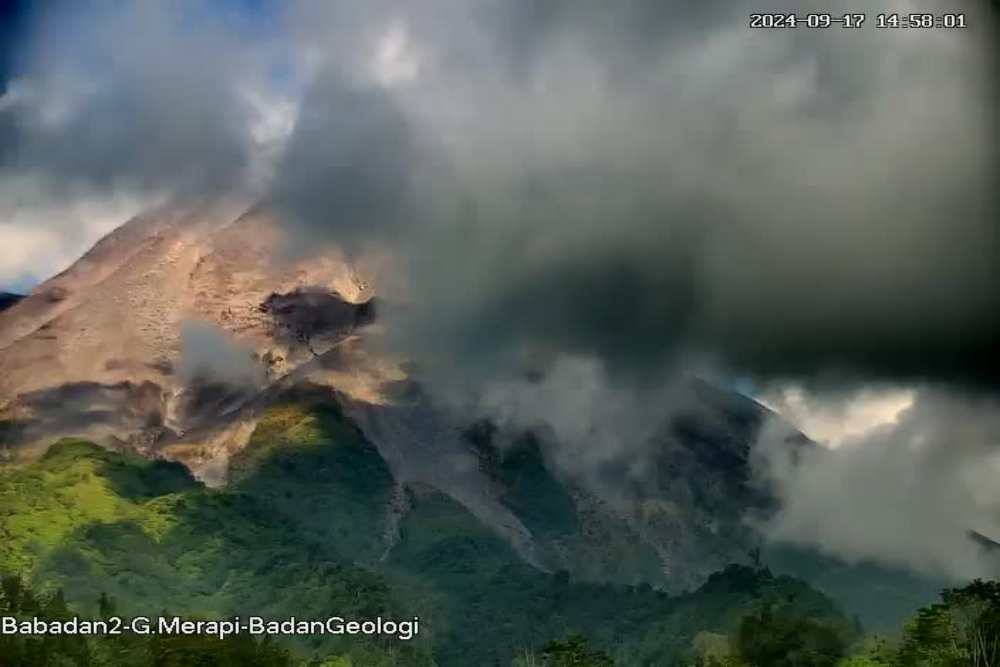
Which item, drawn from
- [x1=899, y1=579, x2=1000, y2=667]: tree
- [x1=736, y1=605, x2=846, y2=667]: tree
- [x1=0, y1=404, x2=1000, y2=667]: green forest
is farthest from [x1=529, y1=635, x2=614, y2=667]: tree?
[x1=899, y1=579, x2=1000, y2=667]: tree

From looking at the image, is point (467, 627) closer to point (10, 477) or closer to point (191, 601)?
point (191, 601)

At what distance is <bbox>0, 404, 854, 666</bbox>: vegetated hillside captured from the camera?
104625mm

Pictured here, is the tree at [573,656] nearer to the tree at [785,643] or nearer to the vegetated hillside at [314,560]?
the tree at [785,643]

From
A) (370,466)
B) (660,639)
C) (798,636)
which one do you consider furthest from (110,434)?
(798,636)

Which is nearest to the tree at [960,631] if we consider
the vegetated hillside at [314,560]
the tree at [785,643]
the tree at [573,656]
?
the tree at [785,643]

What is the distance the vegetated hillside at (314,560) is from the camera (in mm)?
104625

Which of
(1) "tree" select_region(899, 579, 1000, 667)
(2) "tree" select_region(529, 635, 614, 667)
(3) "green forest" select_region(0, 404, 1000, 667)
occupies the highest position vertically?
(3) "green forest" select_region(0, 404, 1000, 667)

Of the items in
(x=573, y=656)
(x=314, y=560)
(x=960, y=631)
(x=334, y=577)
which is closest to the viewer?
(x=960, y=631)

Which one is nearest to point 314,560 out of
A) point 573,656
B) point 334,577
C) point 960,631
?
point 334,577

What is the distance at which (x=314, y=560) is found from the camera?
130m

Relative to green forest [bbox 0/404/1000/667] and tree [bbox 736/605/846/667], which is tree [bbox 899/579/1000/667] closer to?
green forest [bbox 0/404/1000/667]

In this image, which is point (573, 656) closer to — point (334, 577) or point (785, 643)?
point (785, 643)

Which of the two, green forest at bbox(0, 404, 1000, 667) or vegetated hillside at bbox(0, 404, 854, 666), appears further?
vegetated hillside at bbox(0, 404, 854, 666)

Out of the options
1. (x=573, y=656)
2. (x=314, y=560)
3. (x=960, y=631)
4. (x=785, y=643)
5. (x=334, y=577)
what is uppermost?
(x=314, y=560)
